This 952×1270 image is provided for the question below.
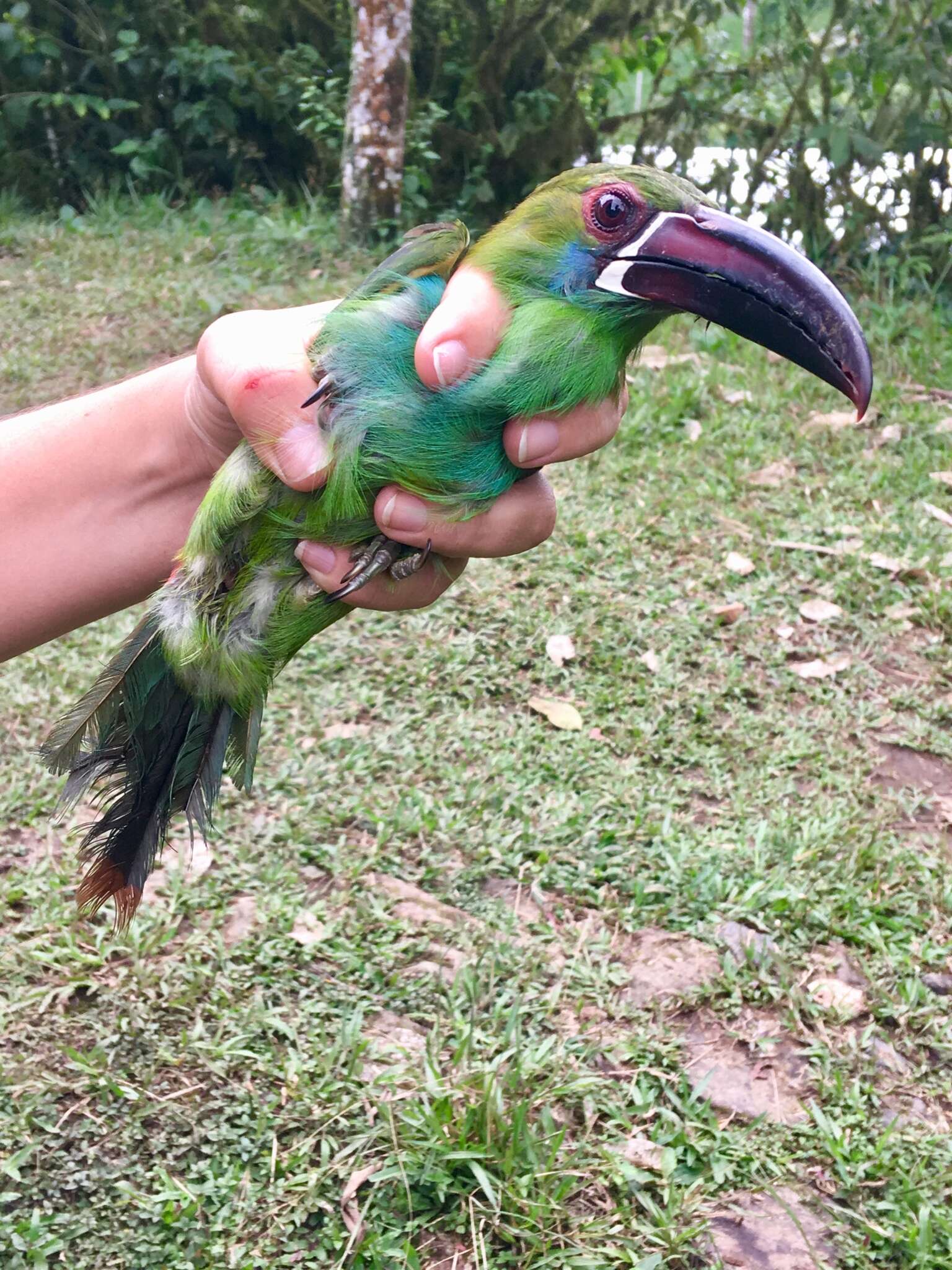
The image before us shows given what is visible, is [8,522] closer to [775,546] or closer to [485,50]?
[775,546]

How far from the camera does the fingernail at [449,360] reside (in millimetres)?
1596

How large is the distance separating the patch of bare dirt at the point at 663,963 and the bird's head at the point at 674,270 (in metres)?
1.32

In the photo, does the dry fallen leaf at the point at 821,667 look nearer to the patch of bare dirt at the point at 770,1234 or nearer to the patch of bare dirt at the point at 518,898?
the patch of bare dirt at the point at 518,898

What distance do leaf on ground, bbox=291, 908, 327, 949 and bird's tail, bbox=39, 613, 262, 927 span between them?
1.56 feet

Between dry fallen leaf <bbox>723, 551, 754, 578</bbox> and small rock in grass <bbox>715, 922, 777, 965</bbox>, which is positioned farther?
dry fallen leaf <bbox>723, 551, 754, 578</bbox>

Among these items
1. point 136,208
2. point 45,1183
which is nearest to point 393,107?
point 136,208

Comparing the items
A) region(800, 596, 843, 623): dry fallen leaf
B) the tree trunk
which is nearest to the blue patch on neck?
region(800, 596, 843, 623): dry fallen leaf

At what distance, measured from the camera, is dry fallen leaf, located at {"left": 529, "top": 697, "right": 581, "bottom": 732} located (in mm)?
3184

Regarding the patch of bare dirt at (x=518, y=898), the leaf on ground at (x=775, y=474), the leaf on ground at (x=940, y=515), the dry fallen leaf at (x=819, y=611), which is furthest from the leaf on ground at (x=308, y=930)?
the leaf on ground at (x=940, y=515)

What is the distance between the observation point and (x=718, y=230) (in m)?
1.62

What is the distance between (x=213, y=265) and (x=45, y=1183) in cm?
453

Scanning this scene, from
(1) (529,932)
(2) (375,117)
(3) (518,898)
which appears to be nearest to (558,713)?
(3) (518,898)

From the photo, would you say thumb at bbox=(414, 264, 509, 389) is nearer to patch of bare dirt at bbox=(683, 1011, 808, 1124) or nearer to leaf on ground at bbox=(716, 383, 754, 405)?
patch of bare dirt at bbox=(683, 1011, 808, 1124)

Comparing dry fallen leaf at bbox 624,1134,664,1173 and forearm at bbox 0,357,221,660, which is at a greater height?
forearm at bbox 0,357,221,660
